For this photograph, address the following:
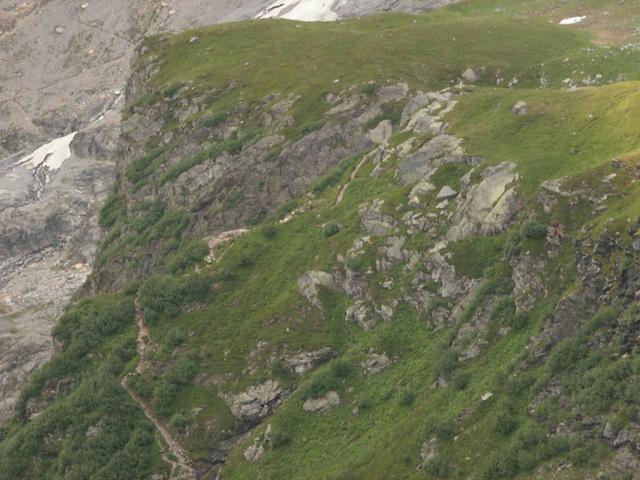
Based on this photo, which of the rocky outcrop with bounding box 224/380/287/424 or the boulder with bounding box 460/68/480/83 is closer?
the rocky outcrop with bounding box 224/380/287/424

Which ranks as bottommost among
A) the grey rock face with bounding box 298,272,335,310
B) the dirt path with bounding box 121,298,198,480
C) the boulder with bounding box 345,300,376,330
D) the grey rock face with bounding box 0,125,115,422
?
the grey rock face with bounding box 0,125,115,422

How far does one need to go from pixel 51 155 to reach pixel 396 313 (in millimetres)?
129765

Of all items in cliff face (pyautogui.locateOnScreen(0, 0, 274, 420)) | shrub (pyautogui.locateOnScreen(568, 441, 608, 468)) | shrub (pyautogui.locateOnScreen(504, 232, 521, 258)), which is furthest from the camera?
cliff face (pyautogui.locateOnScreen(0, 0, 274, 420))

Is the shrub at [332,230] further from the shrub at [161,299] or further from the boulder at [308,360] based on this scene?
the shrub at [161,299]

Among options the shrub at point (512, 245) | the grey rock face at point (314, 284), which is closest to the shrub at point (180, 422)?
the grey rock face at point (314, 284)

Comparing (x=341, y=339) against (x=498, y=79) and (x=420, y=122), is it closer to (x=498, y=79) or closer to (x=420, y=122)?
(x=420, y=122)

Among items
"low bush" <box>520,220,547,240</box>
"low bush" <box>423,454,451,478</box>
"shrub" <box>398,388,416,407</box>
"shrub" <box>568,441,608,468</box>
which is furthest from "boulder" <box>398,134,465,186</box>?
"shrub" <box>568,441,608,468</box>

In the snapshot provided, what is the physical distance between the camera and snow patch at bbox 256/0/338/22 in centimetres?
14688

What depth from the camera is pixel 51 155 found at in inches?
6540

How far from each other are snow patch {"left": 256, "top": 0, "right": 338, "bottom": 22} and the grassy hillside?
64827 mm

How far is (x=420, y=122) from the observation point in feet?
212

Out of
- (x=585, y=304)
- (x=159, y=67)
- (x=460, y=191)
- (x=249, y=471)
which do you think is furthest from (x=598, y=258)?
(x=159, y=67)

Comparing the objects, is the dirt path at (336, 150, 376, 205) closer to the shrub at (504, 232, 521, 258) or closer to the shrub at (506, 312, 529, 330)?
the shrub at (504, 232, 521, 258)

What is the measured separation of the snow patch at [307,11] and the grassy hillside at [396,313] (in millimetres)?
64827
